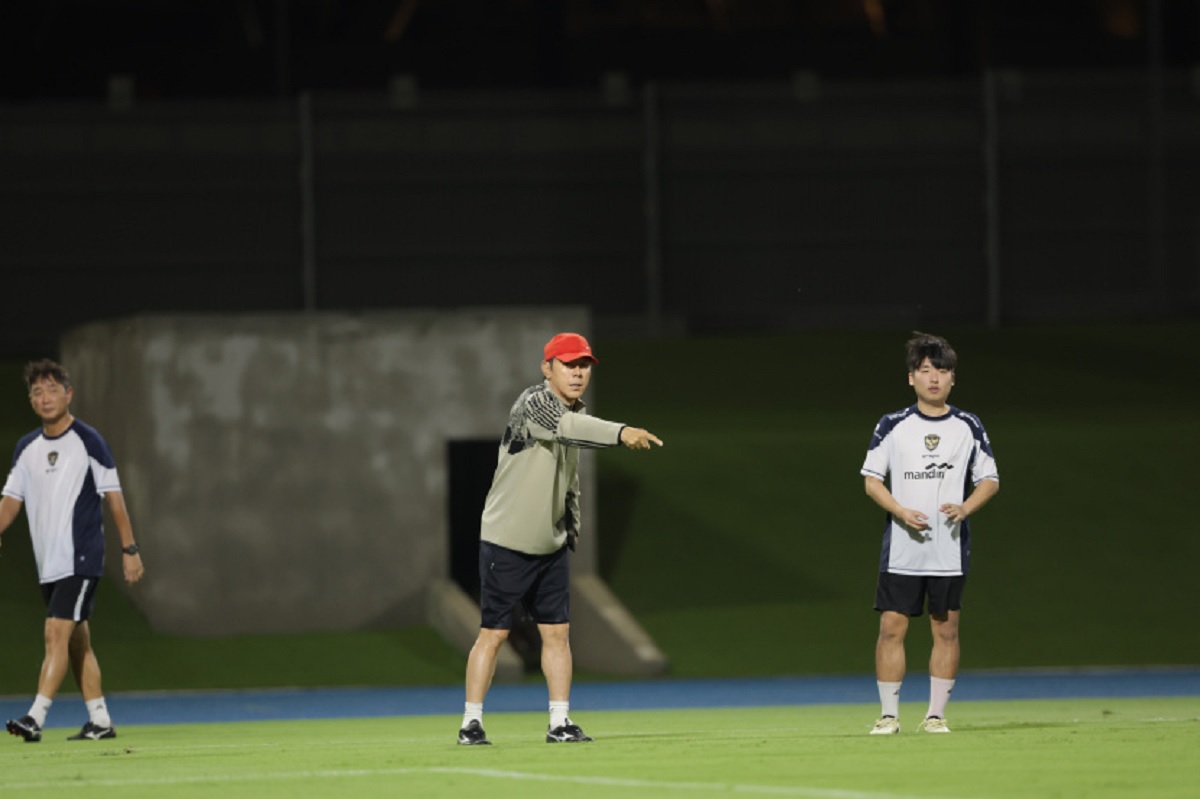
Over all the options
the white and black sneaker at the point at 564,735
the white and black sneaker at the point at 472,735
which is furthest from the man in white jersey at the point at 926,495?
the white and black sneaker at the point at 472,735

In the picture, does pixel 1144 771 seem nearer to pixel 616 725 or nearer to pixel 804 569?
pixel 616 725

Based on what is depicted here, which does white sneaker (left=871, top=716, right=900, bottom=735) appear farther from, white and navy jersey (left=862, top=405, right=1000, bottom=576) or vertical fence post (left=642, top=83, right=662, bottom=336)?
vertical fence post (left=642, top=83, right=662, bottom=336)

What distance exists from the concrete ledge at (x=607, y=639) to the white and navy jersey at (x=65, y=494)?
278 inches

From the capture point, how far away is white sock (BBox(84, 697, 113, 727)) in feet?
43.8

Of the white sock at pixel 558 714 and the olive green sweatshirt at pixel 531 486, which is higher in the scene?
the olive green sweatshirt at pixel 531 486

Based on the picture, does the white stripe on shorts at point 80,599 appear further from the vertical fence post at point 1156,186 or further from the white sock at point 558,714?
the vertical fence post at point 1156,186

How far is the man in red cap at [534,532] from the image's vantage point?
10.8 m

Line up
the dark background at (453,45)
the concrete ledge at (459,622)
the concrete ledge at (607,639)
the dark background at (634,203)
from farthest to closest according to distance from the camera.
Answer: the dark background at (453,45) → the dark background at (634,203) → the concrete ledge at (607,639) → the concrete ledge at (459,622)

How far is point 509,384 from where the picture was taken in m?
20.7

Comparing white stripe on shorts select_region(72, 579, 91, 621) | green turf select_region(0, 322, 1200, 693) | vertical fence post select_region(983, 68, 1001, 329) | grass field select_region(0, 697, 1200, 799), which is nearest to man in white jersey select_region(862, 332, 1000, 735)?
grass field select_region(0, 697, 1200, 799)

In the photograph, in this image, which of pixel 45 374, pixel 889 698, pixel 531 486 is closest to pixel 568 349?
pixel 531 486

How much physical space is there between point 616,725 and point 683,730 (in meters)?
1.04

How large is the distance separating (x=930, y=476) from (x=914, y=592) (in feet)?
1.99

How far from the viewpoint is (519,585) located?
10.9 metres
